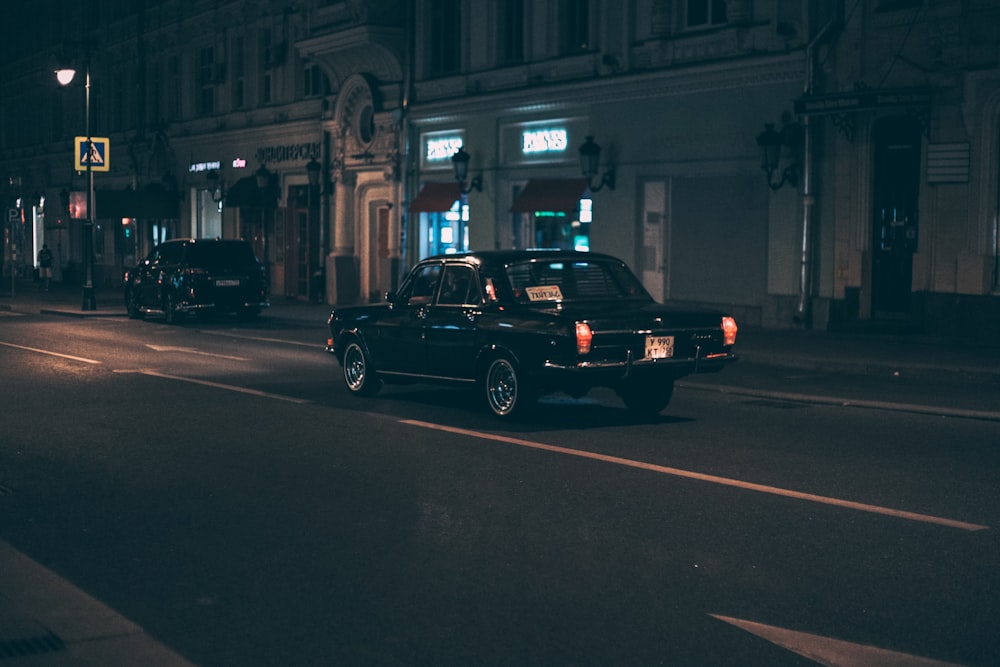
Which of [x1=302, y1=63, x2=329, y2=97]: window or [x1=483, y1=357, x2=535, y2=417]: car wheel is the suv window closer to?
[x1=302, y1=63, x2=329, y2=97]: window

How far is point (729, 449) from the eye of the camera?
1056 cm

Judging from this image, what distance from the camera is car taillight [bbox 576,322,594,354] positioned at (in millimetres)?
11539

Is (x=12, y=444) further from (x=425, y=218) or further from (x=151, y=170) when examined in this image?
(x=151, y=170)

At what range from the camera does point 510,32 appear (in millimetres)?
31062

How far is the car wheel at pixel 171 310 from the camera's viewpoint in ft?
92.6

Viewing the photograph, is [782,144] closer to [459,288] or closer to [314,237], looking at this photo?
[459,288]

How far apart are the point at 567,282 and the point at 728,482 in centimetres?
400

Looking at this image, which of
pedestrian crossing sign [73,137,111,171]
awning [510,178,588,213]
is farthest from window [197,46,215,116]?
awning [510,178,588,213]

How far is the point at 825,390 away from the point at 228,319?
17788 mm

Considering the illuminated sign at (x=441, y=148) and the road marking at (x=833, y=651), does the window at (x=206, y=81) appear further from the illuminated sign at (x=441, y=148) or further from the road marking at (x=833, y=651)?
the road marking at (x=833, y=651)

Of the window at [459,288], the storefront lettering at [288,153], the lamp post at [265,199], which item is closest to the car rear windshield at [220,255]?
the storefront lettering at [288,153]

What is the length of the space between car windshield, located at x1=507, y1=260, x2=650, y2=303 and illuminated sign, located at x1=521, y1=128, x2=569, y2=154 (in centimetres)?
1653

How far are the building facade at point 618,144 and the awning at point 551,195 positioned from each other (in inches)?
2.4

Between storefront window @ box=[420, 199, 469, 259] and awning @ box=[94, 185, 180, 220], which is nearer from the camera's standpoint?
storefront window @ box=[420, 199, 469, 259]
